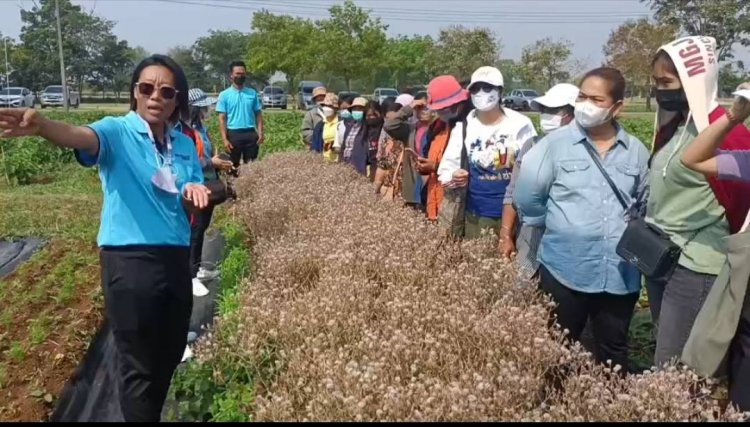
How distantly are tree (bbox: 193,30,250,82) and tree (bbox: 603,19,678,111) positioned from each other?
41.8 meters

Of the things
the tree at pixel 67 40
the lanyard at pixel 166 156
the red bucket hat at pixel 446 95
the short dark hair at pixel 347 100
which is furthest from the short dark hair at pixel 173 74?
the tree at pixel 67 40

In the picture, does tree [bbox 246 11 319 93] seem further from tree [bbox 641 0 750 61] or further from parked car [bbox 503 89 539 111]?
tree [bbox 641 0 750 61]

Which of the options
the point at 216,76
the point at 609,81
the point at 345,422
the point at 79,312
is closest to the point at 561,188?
the point at 609,81

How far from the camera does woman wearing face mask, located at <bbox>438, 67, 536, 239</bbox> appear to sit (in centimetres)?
441

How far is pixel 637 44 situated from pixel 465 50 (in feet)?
30.9

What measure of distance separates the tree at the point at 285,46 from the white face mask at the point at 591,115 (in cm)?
3776

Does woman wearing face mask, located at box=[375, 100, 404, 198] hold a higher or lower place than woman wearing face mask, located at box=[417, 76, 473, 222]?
lower

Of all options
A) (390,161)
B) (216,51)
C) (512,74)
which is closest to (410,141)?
(390,161)

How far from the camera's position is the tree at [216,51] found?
74.7m

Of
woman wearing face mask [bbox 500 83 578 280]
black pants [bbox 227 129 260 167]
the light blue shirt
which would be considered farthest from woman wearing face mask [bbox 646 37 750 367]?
black pants [bbox 227 129 260 167]

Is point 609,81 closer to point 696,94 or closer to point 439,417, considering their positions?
point 696,94

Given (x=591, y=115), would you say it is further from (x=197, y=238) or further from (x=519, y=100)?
(x=519, y=100)

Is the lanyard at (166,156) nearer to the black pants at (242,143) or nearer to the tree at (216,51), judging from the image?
the black pants at (242,143)

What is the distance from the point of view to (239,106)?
8.90 meters
